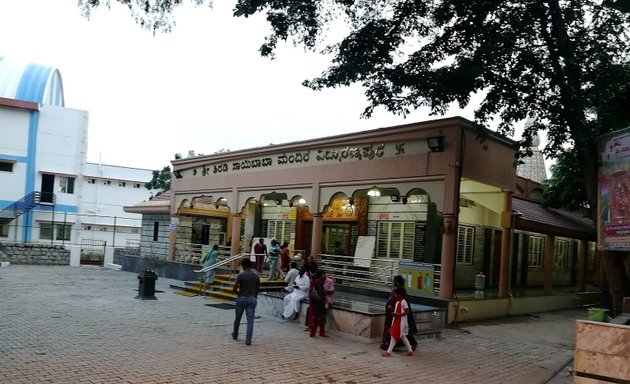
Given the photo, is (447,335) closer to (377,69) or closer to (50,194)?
(377,69)

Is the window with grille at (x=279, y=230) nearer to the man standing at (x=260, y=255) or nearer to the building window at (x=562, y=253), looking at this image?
the man standing at (x=260, y=255)

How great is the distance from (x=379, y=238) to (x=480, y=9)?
31.6 ft

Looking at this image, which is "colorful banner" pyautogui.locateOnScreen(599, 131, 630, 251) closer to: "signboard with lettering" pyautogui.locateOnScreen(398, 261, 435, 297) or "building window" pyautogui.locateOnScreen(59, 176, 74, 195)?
"signboard with lettering" pyautogui.locateOnScreen(398, 261, 435, 297)

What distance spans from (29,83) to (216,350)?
1325 inches

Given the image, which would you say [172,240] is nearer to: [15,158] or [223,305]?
[223,305]

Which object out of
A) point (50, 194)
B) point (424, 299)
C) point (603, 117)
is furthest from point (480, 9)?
point (50, 194)

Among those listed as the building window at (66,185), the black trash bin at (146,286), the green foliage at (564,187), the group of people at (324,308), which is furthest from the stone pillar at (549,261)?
the building window at (66,185)

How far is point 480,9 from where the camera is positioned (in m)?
10.8

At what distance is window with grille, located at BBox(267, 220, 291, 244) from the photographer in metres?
22.8

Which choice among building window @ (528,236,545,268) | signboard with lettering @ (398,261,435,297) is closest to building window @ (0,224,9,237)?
signboard with lettering @ (398,261,435,297)

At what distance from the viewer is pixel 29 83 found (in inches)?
1387

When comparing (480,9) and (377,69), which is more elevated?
(480,9)

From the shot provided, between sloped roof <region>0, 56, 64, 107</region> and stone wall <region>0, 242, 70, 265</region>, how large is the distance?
11386 millimetres

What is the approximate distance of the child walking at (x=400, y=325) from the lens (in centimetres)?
929
